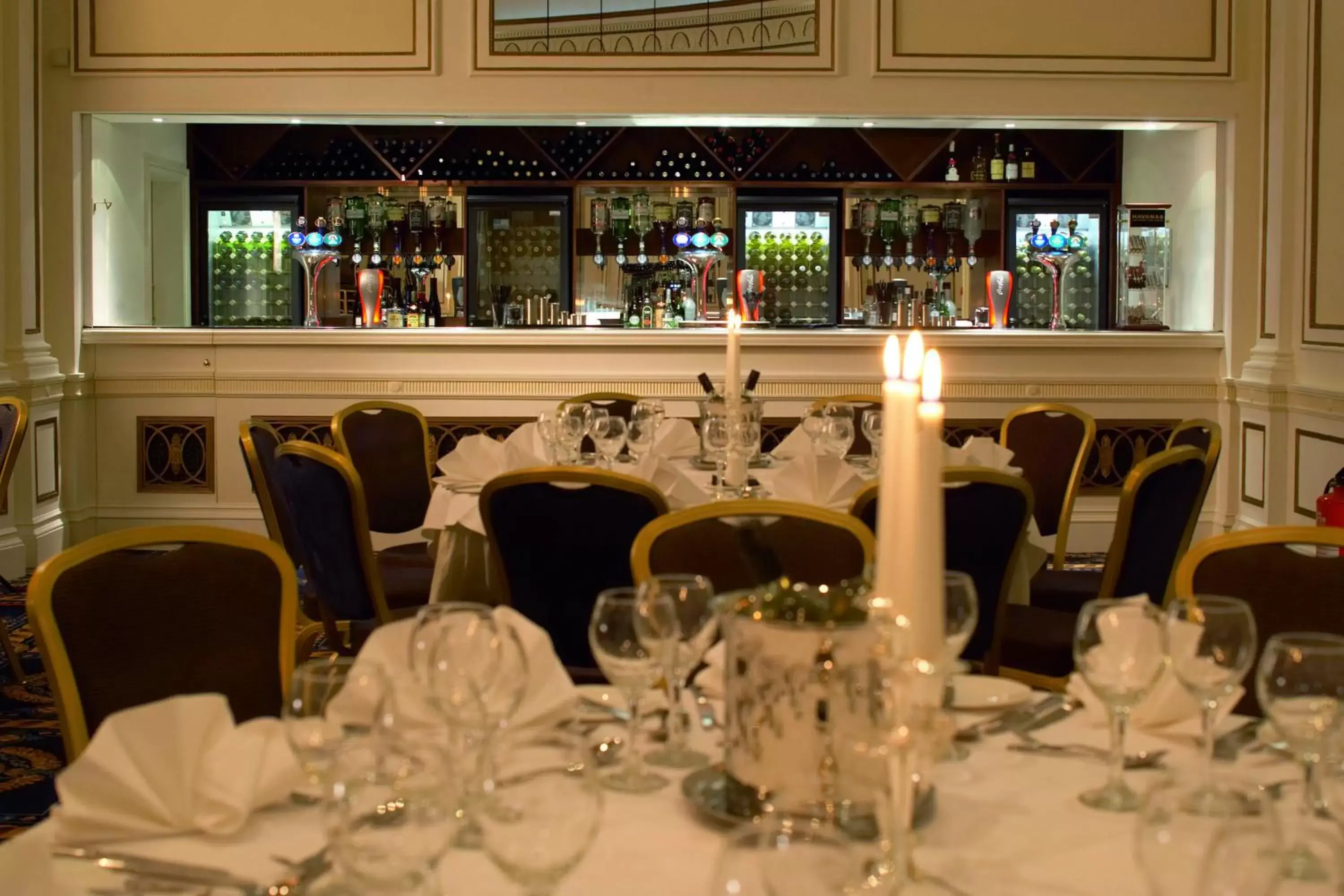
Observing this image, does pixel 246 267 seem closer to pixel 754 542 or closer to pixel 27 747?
pixel 27 747

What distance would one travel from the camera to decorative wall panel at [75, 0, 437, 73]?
7016 millimetres

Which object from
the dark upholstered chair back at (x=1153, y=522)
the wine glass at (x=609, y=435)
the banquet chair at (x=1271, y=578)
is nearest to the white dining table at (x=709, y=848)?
the banquet chair at (x=1271, y=578)

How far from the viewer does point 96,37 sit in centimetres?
703

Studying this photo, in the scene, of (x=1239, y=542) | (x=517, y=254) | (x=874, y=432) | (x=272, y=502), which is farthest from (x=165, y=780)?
(x=517, y=254)

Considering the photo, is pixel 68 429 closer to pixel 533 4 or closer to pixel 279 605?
pixel 533 4

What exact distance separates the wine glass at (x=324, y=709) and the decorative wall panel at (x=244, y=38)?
19.3 ft

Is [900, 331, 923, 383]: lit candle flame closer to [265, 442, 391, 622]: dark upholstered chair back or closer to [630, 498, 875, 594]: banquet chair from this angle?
[630, 498, 875, 594]: banquet chair

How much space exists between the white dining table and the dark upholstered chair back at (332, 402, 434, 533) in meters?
3.74

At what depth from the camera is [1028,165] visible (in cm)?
891

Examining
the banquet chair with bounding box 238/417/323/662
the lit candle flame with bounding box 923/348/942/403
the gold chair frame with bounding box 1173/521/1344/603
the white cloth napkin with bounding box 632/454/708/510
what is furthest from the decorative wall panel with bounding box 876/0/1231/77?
the lit candle flame with bounding box 923/348/942/403

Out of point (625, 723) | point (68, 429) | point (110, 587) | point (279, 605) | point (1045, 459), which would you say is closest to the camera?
point (625, 723)

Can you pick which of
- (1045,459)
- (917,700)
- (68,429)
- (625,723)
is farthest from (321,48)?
(917,700)

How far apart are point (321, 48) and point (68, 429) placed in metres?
2.14

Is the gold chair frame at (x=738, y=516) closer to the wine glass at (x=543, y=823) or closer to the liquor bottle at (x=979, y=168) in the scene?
the wine glass at (x=543, y=823)
